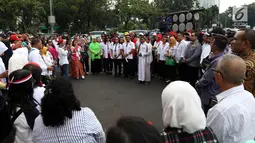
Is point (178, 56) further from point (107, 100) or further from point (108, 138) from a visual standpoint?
point (108, 138)

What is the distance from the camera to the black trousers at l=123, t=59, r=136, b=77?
1106 centimetres

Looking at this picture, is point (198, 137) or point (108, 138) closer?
point (108, 138)

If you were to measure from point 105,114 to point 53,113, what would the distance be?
169 inches

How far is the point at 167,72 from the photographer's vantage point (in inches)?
406

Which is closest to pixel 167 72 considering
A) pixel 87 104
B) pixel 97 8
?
pixel 87 104

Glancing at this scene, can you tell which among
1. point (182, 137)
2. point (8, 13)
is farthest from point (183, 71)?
point (8, 13)

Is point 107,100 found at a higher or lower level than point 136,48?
lower

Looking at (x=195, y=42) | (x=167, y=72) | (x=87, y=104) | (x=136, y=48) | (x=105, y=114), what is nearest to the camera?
(x=105, y=114)

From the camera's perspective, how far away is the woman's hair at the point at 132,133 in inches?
56.1

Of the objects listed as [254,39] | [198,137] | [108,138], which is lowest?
[198,137]

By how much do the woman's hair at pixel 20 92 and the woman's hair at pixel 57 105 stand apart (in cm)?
55

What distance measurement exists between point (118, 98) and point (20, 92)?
5.37 metres

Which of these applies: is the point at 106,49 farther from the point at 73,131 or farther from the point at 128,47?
the point at 73,131

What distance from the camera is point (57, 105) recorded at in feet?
6.72
